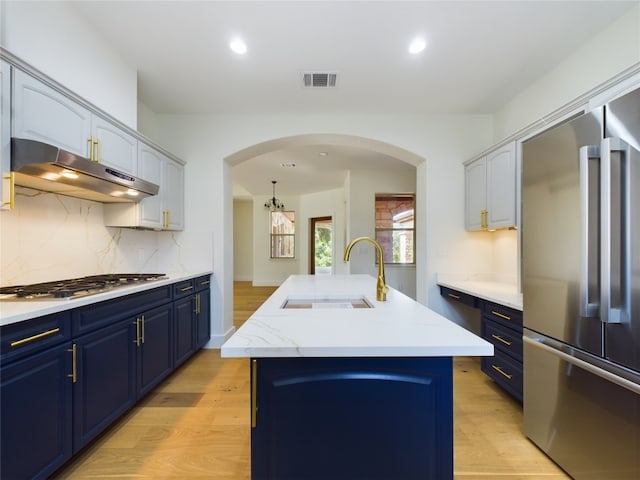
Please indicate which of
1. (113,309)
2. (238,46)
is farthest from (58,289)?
(238,46)

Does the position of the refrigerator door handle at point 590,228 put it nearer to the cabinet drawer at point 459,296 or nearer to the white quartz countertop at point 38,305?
the cabinet drawer at point 459,296

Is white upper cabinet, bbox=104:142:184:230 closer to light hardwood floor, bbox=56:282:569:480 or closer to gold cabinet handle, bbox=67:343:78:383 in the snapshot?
gold cabinet handle, bbox=67:343:78:383

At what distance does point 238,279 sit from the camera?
10.1 metres

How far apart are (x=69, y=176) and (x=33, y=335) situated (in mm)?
960

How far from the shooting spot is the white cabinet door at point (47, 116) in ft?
5.14

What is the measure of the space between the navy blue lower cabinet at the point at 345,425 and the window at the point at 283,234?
8.39m

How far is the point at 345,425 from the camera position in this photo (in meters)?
1.00

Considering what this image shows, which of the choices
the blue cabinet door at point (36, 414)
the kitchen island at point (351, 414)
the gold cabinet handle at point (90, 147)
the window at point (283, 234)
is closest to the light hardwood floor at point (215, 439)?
the blue cabinet door at point (36, 414)

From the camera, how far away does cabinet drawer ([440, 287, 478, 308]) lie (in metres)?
2.74

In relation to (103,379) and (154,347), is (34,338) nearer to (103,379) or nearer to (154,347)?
(103,379)

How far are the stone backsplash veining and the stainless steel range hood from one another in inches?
4.2

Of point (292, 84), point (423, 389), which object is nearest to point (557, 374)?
point (423, 389)

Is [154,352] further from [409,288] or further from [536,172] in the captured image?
[409,288]

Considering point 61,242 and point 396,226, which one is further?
point 396,226
